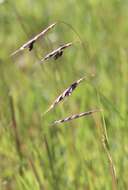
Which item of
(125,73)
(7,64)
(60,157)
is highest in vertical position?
(7,64)

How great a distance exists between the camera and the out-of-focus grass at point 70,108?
237 cm

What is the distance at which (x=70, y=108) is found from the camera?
9.84ft

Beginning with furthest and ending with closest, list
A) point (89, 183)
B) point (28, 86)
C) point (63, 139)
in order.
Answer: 1. point (28, 86)
2. point (63, 139)
3. point (89, 183)

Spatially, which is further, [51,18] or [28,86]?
[51,18]

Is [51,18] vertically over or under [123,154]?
over

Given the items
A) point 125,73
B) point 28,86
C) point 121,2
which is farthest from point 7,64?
point 125,73

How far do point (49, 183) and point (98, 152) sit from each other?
209 millimetres

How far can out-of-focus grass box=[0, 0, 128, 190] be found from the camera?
7.77 ft

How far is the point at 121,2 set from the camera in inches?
180

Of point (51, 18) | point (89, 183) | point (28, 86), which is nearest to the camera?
point (89, 183)

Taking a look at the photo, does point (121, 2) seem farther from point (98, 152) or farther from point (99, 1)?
point (98, 152)

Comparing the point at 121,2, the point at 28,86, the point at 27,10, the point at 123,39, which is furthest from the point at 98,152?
the point at 27,10

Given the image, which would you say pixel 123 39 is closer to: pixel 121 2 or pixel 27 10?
pixel 121 2

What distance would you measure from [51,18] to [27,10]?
11.9 inches
